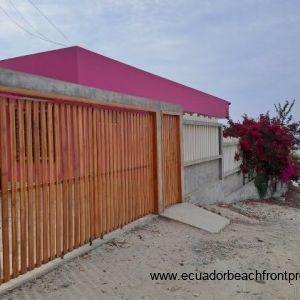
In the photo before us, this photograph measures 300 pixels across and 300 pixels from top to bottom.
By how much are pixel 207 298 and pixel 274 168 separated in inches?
430

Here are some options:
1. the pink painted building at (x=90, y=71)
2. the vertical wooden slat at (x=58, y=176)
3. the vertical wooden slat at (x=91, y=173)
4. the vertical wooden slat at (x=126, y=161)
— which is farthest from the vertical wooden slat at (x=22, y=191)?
the pink painted building at (x=90, y=71)

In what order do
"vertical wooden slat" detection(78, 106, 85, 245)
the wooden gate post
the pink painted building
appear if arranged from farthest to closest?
1. the pink painted building
2. the wooden gate post
3. "vertical wooden slat" detection(78, 106, 85, 245)

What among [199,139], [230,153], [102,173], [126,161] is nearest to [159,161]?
[126,161]

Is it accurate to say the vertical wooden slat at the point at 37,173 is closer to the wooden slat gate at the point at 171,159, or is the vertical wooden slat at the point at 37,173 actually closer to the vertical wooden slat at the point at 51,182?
the vertical wooden slat at the point at 51,182

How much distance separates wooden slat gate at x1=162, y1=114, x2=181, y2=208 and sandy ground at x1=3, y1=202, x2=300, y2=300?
917mm

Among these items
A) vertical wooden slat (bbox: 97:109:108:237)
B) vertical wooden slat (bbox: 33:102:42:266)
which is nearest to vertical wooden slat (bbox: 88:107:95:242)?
vertical wooden slat (bbox: 97:109:108:237)

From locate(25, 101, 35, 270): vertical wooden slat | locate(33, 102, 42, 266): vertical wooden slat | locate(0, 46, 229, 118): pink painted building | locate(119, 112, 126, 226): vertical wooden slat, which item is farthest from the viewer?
locate(0, 46, 229, 118): pink painted building

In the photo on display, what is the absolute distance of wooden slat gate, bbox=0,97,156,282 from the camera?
3869mm

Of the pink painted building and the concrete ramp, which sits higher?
the pink painted building

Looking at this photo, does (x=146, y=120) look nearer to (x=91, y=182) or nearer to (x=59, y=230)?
(x=91, y=182)

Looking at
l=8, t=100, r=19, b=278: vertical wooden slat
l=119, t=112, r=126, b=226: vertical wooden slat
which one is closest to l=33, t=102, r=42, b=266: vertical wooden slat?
l=8, t=100, r=19, b=278: vertical wooden slat

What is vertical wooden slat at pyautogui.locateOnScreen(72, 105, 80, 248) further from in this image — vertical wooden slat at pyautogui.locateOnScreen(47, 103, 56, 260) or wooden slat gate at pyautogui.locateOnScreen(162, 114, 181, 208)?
wooden slat gate at pyautogui.locateOnScreen(162, 114, 181, 208)

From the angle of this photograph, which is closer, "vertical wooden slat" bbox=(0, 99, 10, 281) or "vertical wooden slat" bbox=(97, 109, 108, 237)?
"vertical wooden slat" bbox=(0, 99, 10, 281)

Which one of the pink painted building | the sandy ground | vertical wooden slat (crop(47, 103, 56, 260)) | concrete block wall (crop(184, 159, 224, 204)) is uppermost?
the pink painted building
